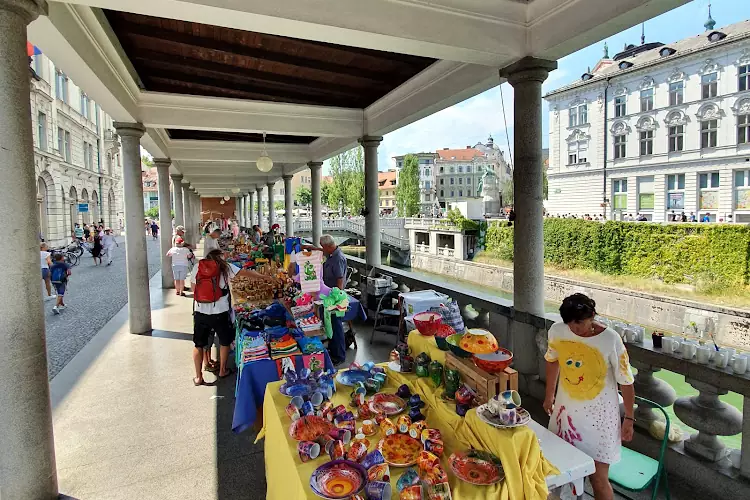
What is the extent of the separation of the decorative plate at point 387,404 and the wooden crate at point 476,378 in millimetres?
394

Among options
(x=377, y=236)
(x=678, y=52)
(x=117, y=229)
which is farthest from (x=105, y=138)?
(x=678, y=52)

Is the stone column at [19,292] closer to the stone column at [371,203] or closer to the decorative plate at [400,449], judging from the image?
the decorative plate at [400,449]

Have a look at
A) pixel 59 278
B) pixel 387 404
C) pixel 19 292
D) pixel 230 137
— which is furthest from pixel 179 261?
pixel 387 404

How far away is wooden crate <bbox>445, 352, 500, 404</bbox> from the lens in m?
2.27

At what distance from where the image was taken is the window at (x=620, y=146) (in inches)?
1535

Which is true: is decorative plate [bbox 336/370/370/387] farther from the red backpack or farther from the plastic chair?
the plastic chair

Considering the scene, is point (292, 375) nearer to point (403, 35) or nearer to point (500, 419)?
A: point (500, 419)

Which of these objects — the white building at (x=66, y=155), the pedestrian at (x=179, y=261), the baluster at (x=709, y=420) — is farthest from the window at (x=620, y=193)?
the white building at (x=66, y=155)

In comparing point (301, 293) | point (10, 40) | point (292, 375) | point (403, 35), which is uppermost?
point (403, 35)

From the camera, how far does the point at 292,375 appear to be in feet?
10.0

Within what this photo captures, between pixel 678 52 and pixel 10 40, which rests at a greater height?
pixel 678 52

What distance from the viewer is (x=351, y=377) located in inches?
121

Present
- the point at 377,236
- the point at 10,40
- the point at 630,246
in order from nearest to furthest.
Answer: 1. the point at 10,40
2. the point at 377,236
3. the point at 630,246

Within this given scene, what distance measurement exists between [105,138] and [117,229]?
822 centimetres
